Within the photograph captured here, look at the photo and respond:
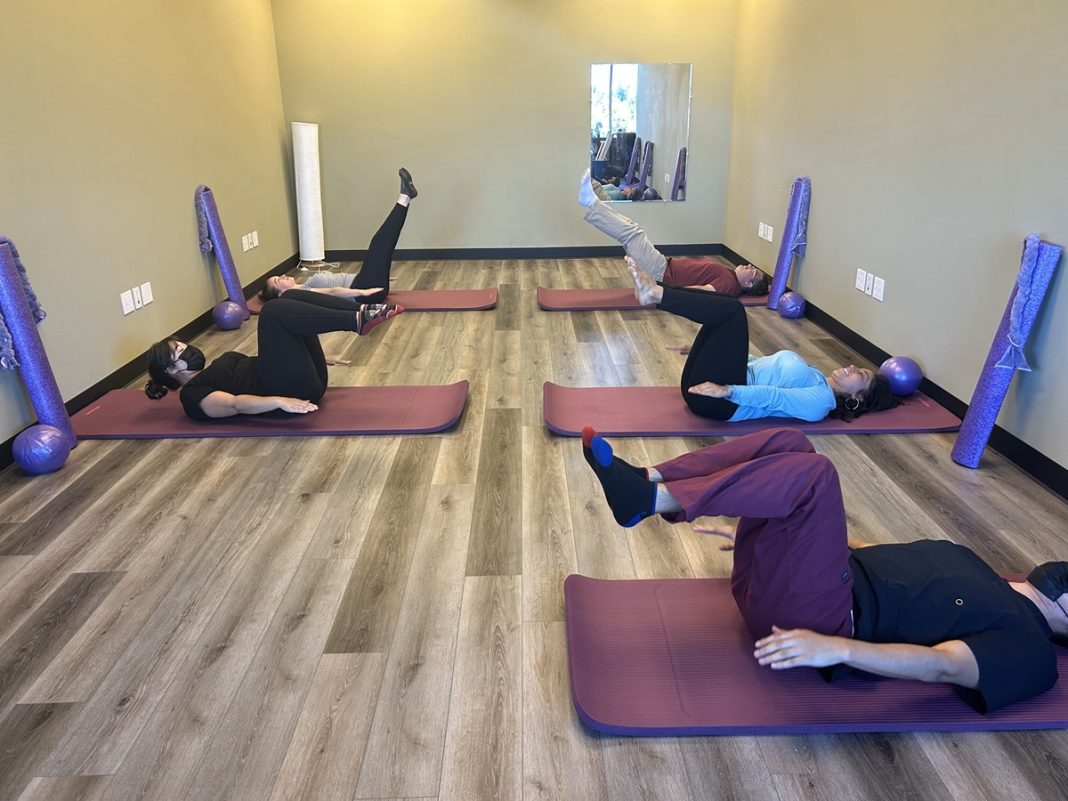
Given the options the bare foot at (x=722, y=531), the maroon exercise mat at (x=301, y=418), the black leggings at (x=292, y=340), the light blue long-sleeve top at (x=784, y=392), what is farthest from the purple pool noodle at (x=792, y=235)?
the bare foot at (x=722, y=531)

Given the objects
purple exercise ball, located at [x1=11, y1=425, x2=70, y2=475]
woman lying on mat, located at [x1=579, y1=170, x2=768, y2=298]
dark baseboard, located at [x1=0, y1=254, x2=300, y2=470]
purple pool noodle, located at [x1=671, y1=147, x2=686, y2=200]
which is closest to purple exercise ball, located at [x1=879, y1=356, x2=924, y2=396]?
woman lying on mat, located at [x1=579, y1=170, x2=768, y2=298]

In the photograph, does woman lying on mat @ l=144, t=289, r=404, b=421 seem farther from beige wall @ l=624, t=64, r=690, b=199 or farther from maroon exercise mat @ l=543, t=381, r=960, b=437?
beige wall @ l=624, t=64, r=690, b=199

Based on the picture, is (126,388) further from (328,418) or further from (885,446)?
(885,446)

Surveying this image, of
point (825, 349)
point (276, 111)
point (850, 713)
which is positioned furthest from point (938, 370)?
point (276, 111)

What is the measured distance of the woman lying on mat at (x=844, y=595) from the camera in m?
1.62

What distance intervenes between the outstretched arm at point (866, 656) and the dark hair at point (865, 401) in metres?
1.79

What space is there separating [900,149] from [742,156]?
284 cm

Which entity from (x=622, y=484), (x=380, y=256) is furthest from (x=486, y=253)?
(x=622, y=484)

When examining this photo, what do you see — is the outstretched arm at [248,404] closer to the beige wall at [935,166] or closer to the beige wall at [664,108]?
the beige wall at [935,166]

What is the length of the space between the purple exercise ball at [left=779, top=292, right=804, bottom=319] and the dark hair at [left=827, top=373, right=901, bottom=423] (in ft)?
6.04

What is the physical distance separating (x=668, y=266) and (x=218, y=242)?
309 centimetres

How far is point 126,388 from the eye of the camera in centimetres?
400

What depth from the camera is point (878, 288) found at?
4145 mm

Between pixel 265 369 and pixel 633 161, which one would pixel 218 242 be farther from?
pixel 633 161
